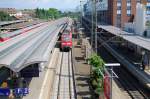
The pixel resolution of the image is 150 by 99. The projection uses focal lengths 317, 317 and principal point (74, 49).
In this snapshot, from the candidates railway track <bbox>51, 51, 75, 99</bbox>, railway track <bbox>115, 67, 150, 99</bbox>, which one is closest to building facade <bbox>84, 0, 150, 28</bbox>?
railway track <bbox>51, 51, 75, 99</bbox>

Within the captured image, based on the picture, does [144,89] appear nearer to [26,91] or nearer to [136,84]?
[136,84]

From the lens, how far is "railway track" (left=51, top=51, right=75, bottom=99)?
26.9 m

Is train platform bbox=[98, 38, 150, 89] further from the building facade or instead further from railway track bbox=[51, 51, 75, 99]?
the building facade

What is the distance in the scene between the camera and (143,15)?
57.4 m

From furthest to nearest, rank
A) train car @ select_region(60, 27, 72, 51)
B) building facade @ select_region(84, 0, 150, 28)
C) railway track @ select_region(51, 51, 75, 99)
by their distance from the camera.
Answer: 1. building facade @ select_region(84, 0, 150, 28)
2. train car @ select_region(60, 27, 72, 51)
3. railway track @ select_region(51, 51, 75, 99)

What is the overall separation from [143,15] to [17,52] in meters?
33.1

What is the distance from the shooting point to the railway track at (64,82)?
26.9m

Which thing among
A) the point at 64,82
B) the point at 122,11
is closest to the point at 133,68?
the point at 64,82

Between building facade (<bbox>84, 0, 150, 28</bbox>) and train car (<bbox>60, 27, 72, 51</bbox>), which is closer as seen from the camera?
train car (<bbox>60, 27, 72, 51</bbox>)

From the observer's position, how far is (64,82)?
31344 millimetres

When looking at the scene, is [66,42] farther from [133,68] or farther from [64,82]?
[64,82]

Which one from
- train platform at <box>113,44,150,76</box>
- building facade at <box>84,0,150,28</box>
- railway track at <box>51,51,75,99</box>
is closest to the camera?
railway track at <box>51,51,75,99</box>

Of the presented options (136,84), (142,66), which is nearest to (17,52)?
(136,84)

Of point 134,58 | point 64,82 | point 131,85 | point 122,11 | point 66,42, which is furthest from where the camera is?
point 122,11
